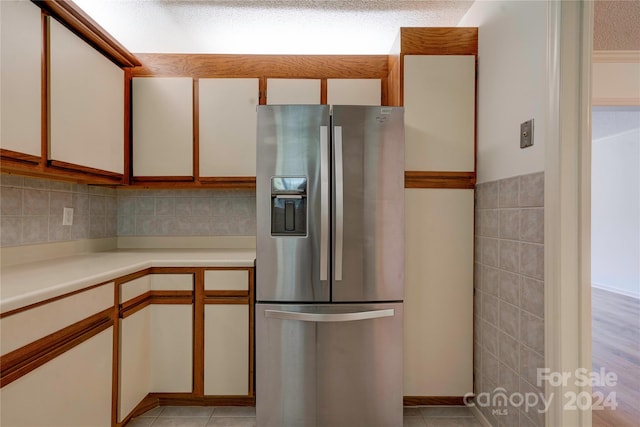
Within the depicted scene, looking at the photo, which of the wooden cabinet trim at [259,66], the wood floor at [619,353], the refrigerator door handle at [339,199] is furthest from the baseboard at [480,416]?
the wooden cabinet trim at [259,66]

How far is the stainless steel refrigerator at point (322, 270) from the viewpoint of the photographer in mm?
1777

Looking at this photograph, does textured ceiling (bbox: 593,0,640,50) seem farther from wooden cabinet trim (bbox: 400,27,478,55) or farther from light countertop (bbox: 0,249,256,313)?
light countertop (bbox: 0,249,256,313)

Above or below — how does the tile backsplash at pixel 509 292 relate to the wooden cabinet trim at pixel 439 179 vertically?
below

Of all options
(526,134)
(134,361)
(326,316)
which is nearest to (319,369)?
(326,316)

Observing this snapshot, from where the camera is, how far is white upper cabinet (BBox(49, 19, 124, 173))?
1.62 meters

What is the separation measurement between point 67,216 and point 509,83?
2646 mm

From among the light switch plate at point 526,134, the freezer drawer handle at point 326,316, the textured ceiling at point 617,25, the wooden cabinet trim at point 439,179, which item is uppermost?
the textured ceiling at point 617,25

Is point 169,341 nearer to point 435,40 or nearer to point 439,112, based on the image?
point 439,112

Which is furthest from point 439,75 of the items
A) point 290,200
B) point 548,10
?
point 290,200

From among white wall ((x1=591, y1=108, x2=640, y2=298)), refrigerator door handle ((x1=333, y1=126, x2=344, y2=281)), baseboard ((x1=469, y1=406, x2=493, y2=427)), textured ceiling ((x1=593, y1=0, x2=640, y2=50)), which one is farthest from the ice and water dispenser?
white wall ((x1=591, y1=108, x2=640, y2=298))

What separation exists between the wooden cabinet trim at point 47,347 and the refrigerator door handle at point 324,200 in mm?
1059

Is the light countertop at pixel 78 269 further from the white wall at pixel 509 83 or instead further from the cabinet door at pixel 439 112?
the white wall at pixel 509 83

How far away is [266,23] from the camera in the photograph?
2338mm

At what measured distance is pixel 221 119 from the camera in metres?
2.30
